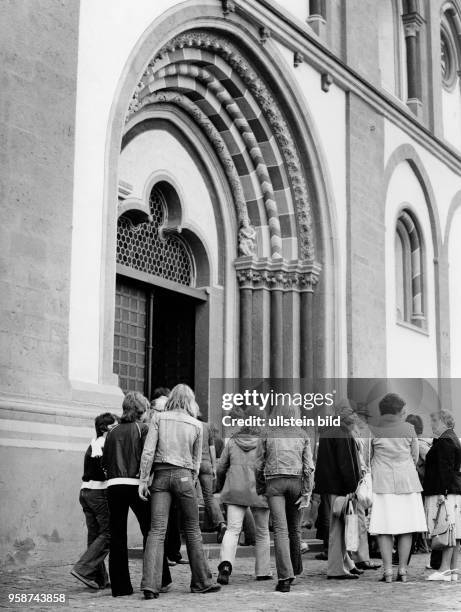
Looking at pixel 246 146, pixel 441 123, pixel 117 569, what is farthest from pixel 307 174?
pixel 117 569

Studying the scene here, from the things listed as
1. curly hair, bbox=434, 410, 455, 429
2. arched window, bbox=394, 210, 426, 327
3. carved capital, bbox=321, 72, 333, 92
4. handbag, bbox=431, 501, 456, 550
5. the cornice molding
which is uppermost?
carved capital, bbox=321, 72, 333, 92

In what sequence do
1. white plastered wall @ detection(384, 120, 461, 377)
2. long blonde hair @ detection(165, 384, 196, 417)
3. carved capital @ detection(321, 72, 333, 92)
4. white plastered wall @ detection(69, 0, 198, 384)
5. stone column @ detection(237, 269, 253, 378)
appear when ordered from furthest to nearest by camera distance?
white plastered wall @ detection(384, 120, 461, 377), carved capital @ detection(321, 72, 333, 92), stone column @ detection(237, 269, 253, 378), white plastered wall @ detection(69, 0, 198, 384), long blonde hair @ detection(165, 384, 196, 417)

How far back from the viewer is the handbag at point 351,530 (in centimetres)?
899

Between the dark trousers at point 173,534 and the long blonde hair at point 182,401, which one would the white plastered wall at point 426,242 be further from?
the long blonde hair at point 182,401

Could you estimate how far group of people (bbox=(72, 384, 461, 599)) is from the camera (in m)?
7.84

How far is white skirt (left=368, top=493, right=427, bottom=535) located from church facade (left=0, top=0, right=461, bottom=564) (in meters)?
2.93

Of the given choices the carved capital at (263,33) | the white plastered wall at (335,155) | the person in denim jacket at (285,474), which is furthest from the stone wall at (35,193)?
the white plastered wall at (335,155)

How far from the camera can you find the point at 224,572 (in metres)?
8.60

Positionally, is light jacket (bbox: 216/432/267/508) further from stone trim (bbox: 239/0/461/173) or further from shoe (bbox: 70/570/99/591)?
stone trim (bbox: 239/0/461/173)

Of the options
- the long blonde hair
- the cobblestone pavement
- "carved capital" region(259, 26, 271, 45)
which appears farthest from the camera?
"carved capital" region(259, 26, 271, 45)

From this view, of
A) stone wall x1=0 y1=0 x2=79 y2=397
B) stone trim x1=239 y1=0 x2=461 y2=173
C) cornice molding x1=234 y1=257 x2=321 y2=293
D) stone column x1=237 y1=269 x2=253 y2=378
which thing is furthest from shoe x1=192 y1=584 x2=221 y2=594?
stone trim x1=239 y1=0 x2=461 y2=173

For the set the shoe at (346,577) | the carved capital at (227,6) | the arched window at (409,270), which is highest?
the carved capital at (227,6)

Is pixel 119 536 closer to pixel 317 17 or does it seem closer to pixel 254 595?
pixel 254 595

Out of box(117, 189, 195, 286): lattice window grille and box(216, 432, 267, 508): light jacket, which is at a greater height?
box(117, 189, 195, 286): lattice window grille
